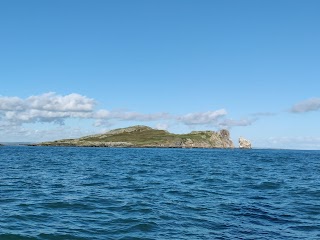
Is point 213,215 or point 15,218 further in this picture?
point 213,215

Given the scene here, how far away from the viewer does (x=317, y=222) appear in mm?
25938

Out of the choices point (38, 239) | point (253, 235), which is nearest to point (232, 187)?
point (253, 235)

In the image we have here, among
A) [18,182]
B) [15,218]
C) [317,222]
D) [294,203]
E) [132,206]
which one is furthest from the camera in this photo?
[18,182]

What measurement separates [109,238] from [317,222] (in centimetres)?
1515

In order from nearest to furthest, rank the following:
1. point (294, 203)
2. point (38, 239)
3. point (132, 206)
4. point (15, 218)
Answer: point (38, 239) < point (15, 218) < point (132, 206) < point (294, 203)

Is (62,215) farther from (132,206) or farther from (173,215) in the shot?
(173,215)

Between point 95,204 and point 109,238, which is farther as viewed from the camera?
point 95,204

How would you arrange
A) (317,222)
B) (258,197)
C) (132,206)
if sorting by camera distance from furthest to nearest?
1. (258,197)
2. (132,206)
3. (317,222)

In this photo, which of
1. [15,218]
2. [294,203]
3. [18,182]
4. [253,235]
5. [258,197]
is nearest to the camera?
[253,235]

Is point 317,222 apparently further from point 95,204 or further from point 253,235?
point 95,204

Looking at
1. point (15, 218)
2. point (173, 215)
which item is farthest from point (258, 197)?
point (15, 218)

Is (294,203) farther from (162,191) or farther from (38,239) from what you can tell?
(38,239)

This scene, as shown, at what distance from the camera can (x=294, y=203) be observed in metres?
34.0

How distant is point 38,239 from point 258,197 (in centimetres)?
2400
